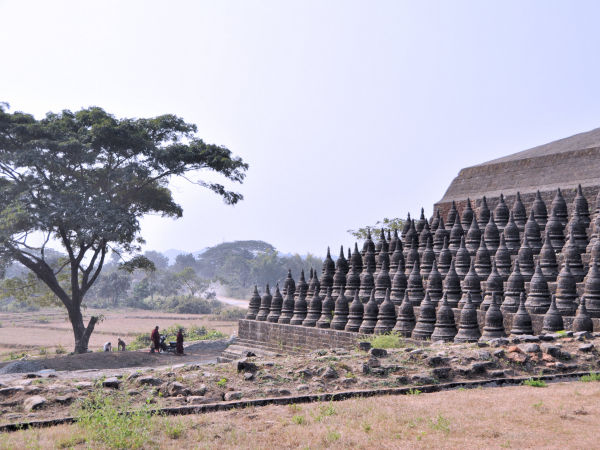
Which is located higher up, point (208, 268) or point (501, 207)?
point (208, 268)

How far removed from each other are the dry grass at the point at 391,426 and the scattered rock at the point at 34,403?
95cm

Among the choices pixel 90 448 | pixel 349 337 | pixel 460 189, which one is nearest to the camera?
pixel 90 448

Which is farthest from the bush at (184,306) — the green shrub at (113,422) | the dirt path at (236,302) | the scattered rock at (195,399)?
the green shrub at (113,422)

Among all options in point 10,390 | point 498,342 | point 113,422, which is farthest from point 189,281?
point 113,422

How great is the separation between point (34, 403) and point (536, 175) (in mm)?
15231

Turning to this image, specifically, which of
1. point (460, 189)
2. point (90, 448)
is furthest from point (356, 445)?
point (460, 189)

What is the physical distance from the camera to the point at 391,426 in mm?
7023

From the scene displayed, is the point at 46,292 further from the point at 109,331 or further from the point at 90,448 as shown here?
the point at 90,448

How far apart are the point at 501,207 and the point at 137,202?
1682cm

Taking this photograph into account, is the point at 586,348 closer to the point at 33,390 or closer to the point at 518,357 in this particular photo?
the point at 518,357

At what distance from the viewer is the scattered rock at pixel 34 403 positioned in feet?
26.7

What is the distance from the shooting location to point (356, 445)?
256 inches

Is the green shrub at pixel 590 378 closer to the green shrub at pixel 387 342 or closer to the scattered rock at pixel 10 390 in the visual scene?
the green shrub at pixel 387 342

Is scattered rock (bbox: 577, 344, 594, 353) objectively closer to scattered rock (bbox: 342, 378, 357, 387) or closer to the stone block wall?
scattered rock (bbox: 342, 378, 357, 387)
